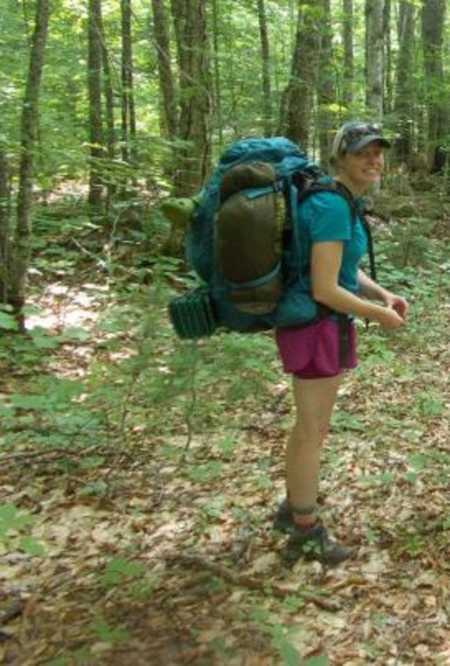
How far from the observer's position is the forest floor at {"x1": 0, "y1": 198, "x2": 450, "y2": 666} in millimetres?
2850

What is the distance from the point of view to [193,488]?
413 cm

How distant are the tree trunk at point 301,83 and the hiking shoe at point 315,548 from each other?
25.6ft

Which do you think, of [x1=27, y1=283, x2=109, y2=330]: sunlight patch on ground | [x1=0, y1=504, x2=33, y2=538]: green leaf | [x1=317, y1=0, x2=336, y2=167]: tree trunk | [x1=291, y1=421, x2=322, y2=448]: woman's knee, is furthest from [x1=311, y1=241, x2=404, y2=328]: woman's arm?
[x1=317, y1=0, x2=336, y2=167]: tree trunk

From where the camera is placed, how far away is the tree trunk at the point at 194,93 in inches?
313

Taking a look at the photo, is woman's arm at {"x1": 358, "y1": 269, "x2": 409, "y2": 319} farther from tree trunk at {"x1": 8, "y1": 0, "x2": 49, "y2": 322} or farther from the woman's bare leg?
tree trunk at {"x1": 8, "y1": 0, "x2": 49, "y2": 322}

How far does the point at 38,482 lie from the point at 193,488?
918mm

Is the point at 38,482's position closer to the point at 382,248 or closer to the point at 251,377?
the point at 251,377

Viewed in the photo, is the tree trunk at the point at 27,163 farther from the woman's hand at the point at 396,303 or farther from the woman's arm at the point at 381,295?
the woman's hand at the point at 396,303

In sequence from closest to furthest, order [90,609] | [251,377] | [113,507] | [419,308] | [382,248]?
[90,609] → [113,507] → [251,377] → [419,308] → [382,248]

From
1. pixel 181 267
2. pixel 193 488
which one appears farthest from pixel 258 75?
pixel 193 488

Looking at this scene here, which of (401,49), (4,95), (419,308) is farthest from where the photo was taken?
(401,49)

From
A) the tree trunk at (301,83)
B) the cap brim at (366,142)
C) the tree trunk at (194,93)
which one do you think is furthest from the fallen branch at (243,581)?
the tree trunk at (301,83)

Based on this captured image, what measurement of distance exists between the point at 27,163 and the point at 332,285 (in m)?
4.18

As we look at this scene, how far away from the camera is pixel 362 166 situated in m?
3.03
